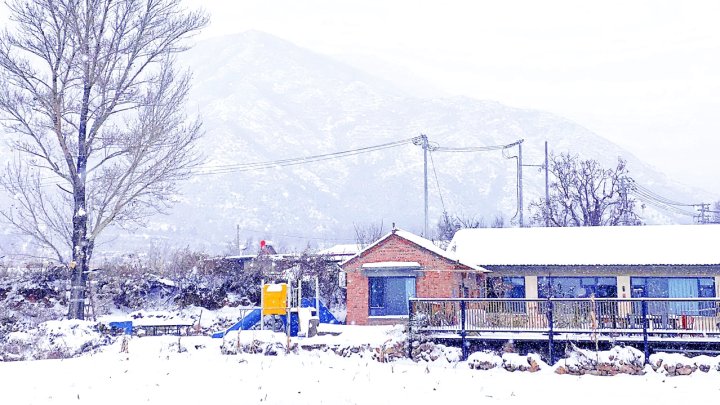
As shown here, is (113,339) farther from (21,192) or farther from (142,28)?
(142,28)

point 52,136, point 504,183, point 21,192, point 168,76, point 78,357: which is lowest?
point 78,357

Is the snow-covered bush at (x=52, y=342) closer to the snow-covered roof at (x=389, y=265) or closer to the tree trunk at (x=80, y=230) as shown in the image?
the tree trunk at (x=80, y=230)

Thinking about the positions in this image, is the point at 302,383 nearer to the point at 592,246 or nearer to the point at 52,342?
the point at 52,342

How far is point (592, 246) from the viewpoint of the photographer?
31.4 metres

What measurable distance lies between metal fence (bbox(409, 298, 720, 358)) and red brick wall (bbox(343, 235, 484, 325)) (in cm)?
679

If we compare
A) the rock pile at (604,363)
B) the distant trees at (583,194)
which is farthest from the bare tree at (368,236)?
the rock pile at (604,363)

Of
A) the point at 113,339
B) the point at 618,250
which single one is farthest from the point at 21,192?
the point at 618,250

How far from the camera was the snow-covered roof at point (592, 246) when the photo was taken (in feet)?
95.8

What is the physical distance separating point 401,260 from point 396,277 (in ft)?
2.53

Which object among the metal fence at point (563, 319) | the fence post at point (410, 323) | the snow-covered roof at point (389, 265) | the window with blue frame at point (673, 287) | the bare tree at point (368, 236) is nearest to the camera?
the fence post at point (410, 323)

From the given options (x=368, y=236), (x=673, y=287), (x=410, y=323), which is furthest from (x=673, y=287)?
(x=368, y=236)

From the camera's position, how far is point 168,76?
2530cm

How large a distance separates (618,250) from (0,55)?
25224 mm

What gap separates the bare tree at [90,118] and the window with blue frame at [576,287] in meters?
15.8
